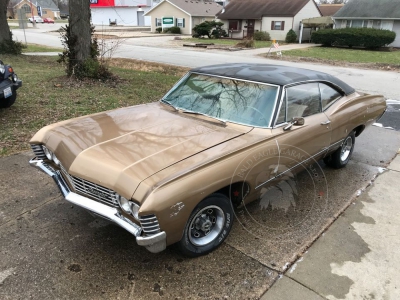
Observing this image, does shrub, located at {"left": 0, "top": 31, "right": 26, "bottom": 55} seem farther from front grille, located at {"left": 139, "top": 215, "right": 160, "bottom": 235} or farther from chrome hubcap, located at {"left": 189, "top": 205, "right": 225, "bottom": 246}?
front grille, located at {"left": 139, "top": 215, "right": 160, "bottom": 235}

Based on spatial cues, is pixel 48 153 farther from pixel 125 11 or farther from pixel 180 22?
pixel 125 11

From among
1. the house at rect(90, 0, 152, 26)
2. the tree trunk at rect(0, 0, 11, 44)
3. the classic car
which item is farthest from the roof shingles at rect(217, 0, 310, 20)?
the classic car

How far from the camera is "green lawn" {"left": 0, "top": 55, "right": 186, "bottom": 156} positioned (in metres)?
→ 5.66

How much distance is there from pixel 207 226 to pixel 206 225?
0.06 feet

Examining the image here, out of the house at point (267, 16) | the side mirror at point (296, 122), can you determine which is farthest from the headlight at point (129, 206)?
the house at point (267, 16)

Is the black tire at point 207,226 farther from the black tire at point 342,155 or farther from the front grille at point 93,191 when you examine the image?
the black tire at point 342,155

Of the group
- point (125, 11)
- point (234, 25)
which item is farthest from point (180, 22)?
point (125, 11)

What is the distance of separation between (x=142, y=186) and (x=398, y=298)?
211 cm

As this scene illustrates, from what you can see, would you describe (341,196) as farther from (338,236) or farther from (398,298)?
(398,298)

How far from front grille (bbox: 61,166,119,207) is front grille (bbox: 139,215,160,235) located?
33 centimetres

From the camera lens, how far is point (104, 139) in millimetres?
3023

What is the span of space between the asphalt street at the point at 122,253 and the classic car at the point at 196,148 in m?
0.28

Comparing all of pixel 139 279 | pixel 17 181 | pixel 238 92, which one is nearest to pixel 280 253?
pixel 139 279

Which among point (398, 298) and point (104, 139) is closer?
→ point (398, 298)
